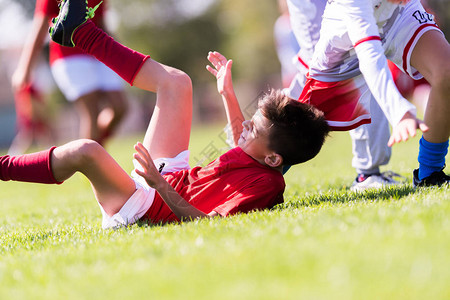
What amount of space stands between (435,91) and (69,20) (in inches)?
88.8

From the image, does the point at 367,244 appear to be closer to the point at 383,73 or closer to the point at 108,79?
the point at 383,73

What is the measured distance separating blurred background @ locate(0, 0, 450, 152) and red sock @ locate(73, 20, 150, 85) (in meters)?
32.4

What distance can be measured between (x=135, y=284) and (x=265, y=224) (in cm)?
92

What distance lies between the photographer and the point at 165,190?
3.13m

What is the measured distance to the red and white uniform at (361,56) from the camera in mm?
2842

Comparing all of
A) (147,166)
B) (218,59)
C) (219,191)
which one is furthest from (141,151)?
(218,59)

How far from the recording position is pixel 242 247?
225cm

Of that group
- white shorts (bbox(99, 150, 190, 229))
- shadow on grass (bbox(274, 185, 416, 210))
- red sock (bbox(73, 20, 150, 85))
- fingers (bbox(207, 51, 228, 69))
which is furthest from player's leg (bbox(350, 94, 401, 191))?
red sock (bbox(73, 20, 150, 85))

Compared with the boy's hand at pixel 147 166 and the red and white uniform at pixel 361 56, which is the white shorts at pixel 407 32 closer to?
the red and white uniform at pixel 361 56

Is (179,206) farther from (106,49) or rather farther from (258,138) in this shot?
(106,49)

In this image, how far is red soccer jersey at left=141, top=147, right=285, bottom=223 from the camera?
326cm

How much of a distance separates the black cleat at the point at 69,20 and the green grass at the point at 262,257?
1.23 metres

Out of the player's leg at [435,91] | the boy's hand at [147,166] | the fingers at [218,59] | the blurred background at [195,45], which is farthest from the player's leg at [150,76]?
the blurred background at [195,45]

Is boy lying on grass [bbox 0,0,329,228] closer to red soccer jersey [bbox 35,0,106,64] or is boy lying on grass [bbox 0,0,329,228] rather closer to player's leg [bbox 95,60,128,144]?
red soccer jersey [bbox 35,0,106,64]
